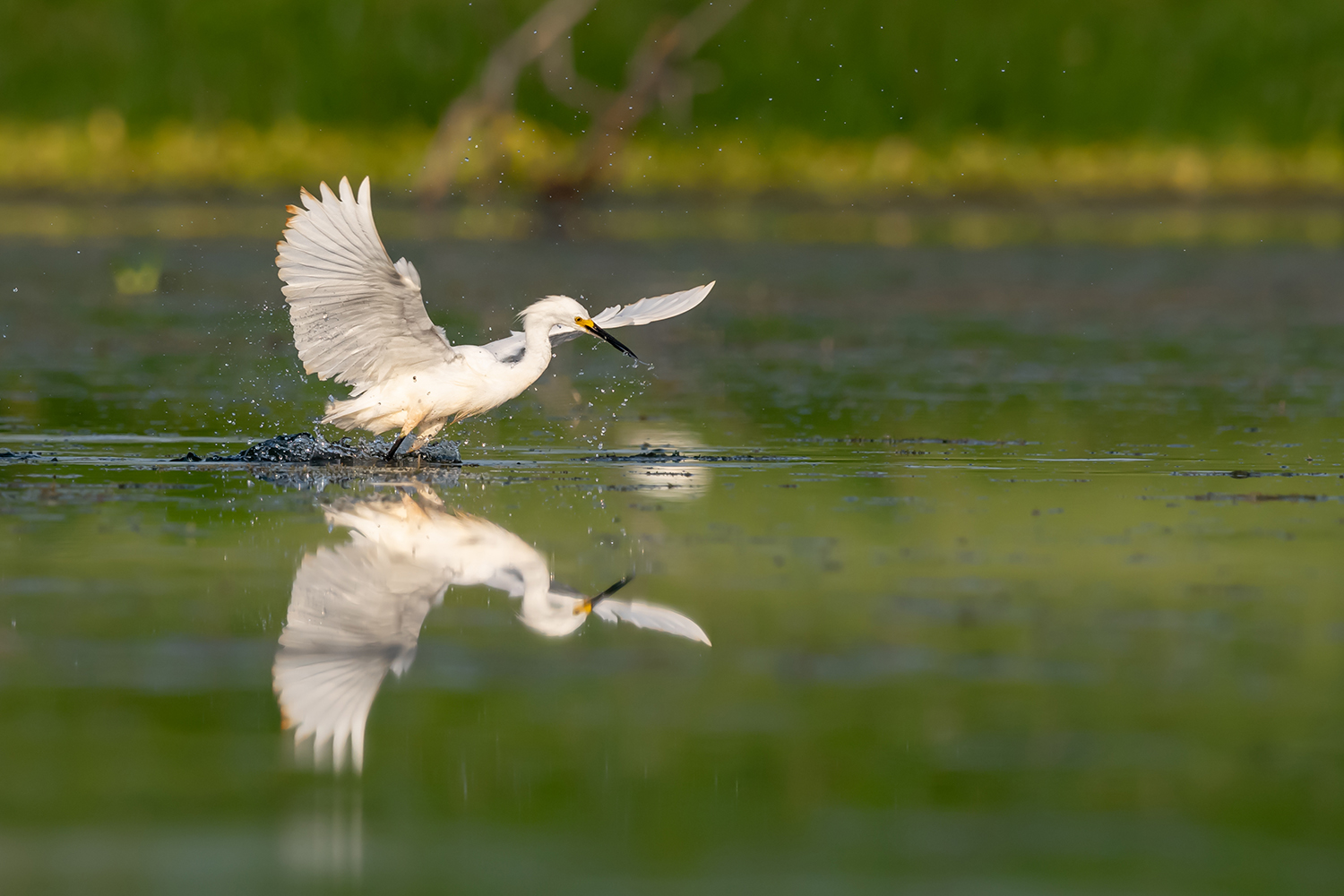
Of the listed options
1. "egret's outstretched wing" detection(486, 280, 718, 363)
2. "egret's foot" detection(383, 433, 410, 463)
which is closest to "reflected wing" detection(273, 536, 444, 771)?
"egret's foot" detection(383, 433, 410, 463)

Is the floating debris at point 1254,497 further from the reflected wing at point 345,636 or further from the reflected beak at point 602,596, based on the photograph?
the reflected wing at point 345,636

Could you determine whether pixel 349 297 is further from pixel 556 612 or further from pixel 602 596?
pixel 556 612

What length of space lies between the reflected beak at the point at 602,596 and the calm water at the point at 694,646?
0.23 ft

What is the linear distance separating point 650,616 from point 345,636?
0.94 meters

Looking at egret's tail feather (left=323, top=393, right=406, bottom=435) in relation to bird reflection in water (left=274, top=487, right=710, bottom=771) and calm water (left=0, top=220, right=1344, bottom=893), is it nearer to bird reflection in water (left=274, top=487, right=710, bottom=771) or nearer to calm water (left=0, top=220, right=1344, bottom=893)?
calm water (left=0, top=220, right=1344, bottom=893)

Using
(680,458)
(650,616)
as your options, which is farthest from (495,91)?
(650,616)

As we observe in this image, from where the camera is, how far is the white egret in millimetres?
10141

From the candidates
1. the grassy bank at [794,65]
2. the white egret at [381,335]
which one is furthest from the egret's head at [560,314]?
the grassy bank at [794,65]

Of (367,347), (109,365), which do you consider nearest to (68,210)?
(109,365)

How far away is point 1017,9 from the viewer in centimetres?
5250

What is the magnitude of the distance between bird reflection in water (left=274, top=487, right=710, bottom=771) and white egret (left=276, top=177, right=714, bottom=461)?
1.21m

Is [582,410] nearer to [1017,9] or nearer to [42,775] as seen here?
[42,775]

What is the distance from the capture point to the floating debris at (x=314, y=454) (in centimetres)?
1111

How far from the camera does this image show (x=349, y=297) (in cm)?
1033
